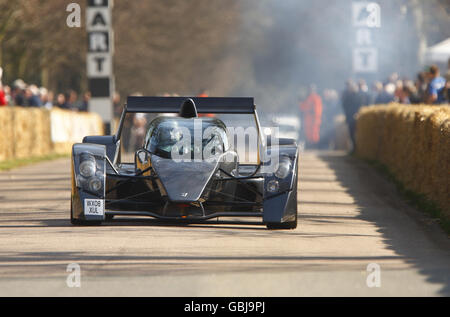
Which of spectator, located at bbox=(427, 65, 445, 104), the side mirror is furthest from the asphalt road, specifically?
spectator, located at bbox=(427, 65, 445, 104)

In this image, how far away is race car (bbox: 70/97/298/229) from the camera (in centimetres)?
1087

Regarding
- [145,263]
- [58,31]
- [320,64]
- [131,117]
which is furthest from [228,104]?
[320,64]

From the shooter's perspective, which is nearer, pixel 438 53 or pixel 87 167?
pixel 87 167

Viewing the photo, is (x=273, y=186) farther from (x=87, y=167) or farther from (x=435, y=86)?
(x=435, y=86)

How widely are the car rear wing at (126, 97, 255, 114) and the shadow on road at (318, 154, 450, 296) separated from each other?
2.03 meters

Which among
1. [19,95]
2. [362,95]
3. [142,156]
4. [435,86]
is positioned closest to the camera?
[142,156]

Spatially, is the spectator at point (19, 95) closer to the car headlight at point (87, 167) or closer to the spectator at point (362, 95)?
the spectator at point (362, 95)

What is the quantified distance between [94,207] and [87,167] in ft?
1.41

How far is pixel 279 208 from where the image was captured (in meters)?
10.9

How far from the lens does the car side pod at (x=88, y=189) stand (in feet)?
36.4

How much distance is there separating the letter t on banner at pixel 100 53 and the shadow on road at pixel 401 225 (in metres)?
11.2

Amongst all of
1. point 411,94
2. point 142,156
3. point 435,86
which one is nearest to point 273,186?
point 142,156

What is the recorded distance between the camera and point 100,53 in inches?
1183
